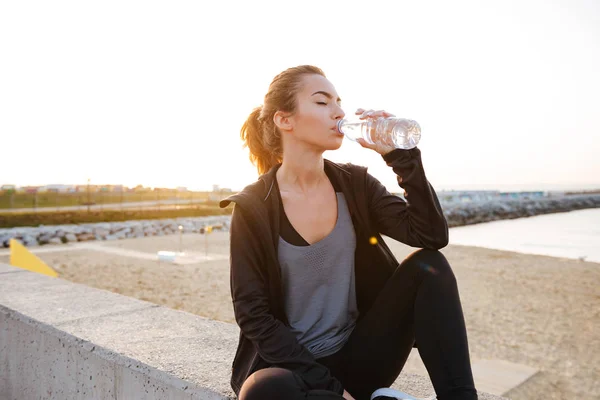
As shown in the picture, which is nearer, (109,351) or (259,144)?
(109,351)

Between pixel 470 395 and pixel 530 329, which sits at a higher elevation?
pixel 470 395

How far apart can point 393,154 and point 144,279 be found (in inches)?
322

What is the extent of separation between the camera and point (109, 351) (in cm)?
200

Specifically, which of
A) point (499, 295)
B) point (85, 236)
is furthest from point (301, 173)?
point (85, 236)

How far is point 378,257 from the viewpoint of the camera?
1.90 meters

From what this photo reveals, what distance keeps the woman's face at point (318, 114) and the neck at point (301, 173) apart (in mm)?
70

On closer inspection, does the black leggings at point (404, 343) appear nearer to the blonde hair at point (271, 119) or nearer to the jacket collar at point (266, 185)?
the jacket collar at point (266, 185)

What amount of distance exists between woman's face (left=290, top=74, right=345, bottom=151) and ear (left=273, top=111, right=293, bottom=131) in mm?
27

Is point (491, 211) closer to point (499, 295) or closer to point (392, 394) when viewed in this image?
point (499, 295)

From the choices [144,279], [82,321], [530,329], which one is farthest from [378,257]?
[144,279]

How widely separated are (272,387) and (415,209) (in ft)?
2.67

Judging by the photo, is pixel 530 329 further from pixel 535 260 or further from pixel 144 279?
pixel 535 260

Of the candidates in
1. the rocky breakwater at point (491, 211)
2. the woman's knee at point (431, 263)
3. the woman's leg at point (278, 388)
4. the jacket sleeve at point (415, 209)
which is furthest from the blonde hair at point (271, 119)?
the rocky breakwater at point (491, 211)

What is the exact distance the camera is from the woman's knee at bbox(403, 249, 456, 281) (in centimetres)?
165
